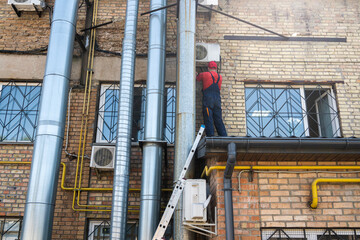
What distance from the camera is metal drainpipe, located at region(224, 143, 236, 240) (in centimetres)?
451

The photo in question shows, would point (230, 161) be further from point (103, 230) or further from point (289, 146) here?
point (103, 230)

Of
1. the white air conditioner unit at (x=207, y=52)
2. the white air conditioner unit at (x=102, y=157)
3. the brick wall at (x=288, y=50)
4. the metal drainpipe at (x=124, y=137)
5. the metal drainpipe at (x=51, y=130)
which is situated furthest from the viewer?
the brick wall at (x=288, y=50)

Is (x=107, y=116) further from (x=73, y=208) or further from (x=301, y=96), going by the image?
(x=301, y=96)

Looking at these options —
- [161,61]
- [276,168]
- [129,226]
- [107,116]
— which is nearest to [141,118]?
[107,116]

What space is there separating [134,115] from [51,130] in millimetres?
2027

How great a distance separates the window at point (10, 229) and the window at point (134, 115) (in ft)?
7.07

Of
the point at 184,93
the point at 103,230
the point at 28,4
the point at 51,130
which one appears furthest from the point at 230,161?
the point at 28,4

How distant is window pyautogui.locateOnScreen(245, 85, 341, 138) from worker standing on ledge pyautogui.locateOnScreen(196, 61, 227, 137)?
3.54ft

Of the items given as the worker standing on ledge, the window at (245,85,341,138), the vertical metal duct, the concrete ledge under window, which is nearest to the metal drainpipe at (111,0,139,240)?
the vertical metal duct

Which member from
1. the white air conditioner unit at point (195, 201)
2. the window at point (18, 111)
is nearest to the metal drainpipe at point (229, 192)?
the white air conditioner unit at point (195, 201)

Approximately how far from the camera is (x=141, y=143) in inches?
248

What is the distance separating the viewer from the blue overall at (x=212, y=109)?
6.80 metres

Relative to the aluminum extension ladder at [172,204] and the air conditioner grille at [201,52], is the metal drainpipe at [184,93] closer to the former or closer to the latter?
the aluminum extension ladder at [172,204]

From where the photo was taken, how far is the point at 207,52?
7773 mm
